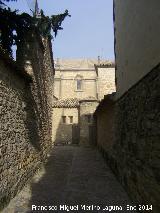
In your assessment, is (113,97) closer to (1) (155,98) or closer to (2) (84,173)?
(2) (84,173)

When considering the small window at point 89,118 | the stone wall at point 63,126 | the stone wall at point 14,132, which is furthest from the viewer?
the stone wall at point 63,126

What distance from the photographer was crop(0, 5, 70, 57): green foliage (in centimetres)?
818

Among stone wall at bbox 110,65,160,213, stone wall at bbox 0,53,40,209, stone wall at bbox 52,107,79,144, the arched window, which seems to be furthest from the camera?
the arched window

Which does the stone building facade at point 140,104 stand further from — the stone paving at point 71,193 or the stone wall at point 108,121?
the stone wall at point 108,121

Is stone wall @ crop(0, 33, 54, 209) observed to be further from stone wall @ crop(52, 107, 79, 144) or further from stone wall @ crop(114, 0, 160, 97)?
stone wall @ crop(52, 107, 79, 144)

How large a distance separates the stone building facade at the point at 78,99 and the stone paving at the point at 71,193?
12.8 metres

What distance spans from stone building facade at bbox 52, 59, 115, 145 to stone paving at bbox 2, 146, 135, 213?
12.8 metres

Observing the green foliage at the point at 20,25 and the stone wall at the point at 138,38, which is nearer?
the stone wall at the point at 138,38

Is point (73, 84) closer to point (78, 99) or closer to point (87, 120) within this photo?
point (78, 99)

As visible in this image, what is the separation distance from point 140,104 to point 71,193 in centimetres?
317

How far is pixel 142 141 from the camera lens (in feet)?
18.5

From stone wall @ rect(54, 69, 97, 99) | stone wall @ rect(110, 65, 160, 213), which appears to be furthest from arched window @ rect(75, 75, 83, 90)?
stone wall @ rect(110, 65, 160, 213)

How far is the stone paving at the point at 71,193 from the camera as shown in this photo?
20.4ft

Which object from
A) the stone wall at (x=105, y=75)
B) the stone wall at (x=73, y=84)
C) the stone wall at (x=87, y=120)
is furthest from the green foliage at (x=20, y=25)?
the stone wall at (x=73, y=84)
